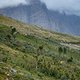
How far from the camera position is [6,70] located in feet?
415

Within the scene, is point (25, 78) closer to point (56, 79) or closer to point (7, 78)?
point (7, 78)

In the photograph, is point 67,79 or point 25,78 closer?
point 25,78

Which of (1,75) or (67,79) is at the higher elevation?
(1,75)

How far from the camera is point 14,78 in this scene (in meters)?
119

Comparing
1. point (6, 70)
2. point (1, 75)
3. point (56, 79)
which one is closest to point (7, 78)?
point (1, 75)

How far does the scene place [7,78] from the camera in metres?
112

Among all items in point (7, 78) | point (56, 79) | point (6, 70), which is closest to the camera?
point (7, 78)

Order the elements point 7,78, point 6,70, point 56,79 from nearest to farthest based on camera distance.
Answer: point 7,78, point 6,70, point 56,79

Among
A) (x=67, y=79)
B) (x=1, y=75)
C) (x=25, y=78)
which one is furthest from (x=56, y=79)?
(x=1, y=75)

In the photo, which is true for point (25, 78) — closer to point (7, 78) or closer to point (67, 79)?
point (7, 78)

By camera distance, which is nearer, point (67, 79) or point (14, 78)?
point (14, 78)

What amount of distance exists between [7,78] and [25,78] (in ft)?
54.7

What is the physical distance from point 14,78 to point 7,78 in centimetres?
679

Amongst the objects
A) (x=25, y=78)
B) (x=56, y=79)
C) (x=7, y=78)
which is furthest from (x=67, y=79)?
(x=7, y=78)
